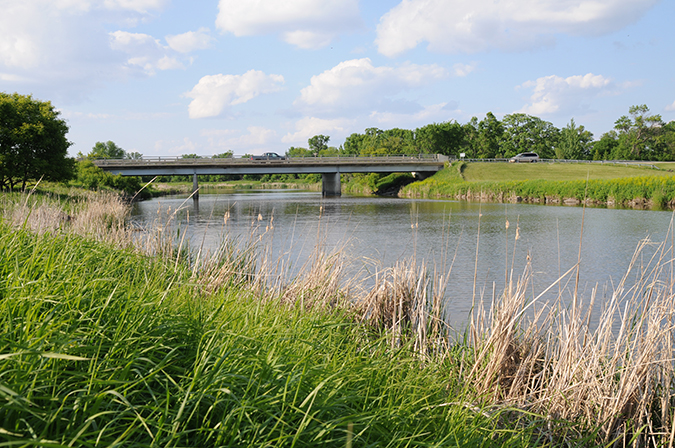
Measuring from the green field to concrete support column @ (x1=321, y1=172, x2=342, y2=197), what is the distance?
1593 cm

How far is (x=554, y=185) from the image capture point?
37.8 meters

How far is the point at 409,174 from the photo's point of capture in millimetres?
63938

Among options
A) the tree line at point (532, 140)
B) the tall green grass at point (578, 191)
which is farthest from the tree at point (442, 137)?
the tall green grass at point (578, 191)

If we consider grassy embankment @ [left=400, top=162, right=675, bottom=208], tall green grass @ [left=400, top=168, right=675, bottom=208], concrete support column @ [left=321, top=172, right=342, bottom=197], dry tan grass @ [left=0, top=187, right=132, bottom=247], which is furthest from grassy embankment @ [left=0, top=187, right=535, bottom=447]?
concrete support column @ [left=321, top=172, right=342, bottom=197]

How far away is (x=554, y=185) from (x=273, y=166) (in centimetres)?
3148

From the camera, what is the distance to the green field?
49.0 m

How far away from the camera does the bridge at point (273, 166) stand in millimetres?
52062

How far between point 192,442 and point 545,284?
1013cm

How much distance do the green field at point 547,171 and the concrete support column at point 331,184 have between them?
1593cm

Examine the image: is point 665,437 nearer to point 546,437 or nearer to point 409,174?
point 546,437

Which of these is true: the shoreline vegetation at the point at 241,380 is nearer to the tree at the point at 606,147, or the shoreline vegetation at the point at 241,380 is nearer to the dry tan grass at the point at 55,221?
the dry tan grass at the point at 55,221

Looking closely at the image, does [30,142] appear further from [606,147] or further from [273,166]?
[606,147]

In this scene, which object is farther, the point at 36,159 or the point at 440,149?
the point at 440,149

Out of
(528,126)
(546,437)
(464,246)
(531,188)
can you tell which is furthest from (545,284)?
(528,126)
